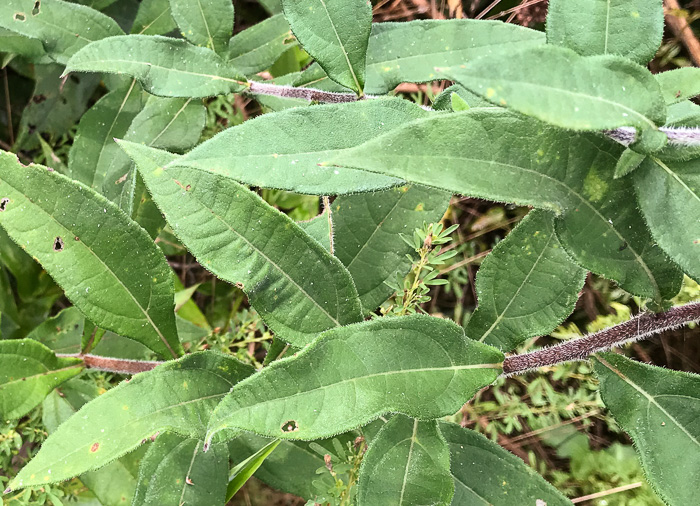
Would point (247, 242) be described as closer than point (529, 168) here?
No

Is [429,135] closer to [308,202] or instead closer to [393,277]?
[393,277]

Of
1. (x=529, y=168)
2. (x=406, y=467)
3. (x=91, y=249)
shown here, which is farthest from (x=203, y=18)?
(x=406, y=467)

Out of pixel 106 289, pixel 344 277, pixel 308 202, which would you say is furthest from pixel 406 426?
pixel 308 202

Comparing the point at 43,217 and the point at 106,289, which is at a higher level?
the point at 43,217

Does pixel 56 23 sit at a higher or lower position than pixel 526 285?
higher

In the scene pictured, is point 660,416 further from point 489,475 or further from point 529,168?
point 529,168

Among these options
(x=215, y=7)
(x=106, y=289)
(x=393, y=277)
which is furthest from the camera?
(x=215, y=7)

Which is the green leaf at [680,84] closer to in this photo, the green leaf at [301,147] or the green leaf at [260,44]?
the green leaf at [301,147]

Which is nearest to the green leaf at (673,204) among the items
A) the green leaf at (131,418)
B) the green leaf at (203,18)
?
the green leaf at (131,418)
